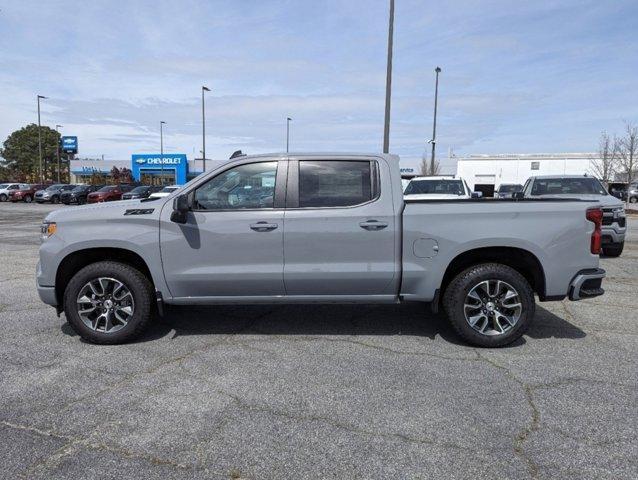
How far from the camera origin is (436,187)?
1379cm

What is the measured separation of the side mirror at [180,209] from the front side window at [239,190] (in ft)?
0.54

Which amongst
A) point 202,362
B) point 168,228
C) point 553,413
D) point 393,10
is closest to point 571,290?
point 553,413

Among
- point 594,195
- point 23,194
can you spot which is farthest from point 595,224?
point 23,194

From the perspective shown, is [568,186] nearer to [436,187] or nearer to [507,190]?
[436,187]

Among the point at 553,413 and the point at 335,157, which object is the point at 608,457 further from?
the point at 335,157

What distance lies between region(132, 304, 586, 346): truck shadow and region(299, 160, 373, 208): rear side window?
143cm

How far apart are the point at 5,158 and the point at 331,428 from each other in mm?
110949

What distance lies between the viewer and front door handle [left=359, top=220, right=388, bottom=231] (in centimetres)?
457

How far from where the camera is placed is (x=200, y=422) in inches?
129

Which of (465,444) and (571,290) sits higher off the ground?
(571,290)

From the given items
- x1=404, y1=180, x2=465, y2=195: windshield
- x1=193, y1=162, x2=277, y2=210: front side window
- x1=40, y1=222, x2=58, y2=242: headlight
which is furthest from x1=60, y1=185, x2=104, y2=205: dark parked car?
x1=193, y1=162, x2=277, y2=210: front side window

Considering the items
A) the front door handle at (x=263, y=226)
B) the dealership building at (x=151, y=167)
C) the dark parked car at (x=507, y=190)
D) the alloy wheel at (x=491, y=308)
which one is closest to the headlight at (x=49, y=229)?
the front door handle at (x=263, y=226)

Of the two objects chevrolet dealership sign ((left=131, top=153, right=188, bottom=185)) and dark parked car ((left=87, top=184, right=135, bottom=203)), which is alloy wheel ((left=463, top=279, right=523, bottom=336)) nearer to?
dark parked car ((left=87, top=184, right=135, bottom=203))

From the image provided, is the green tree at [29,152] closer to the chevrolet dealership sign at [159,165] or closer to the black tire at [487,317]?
the chevrolet dealership sign at [159,165]
